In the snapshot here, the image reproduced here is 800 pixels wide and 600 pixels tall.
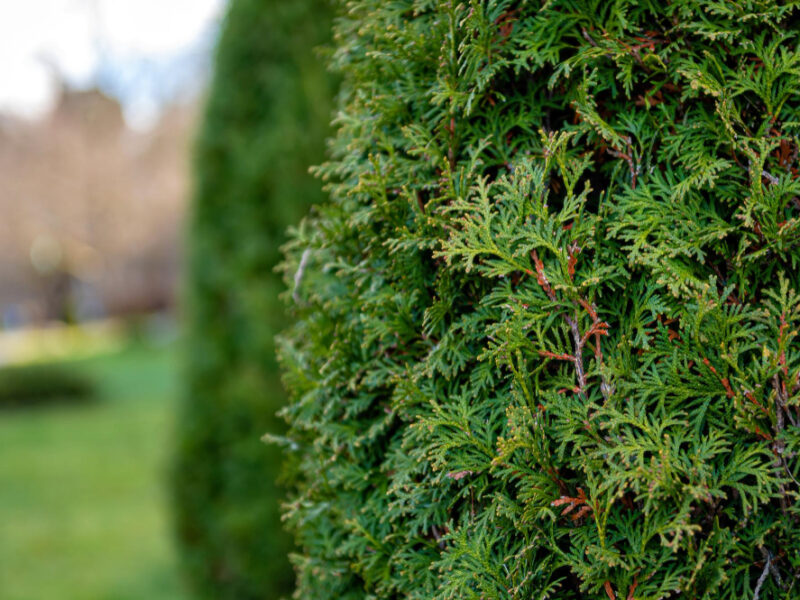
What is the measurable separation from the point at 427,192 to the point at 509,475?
0.72 m

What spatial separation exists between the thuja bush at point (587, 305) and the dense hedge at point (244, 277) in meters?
3.00

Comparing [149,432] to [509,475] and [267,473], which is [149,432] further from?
[509,475]

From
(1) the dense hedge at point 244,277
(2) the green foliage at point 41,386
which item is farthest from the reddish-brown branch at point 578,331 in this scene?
(2) the green foliage at point 41,386

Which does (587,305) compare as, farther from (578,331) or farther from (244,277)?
(244,277)

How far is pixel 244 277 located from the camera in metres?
4.95

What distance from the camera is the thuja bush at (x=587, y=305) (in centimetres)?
138

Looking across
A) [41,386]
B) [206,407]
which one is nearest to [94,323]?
[41,386]

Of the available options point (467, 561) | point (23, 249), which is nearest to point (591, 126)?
point (467, 561)

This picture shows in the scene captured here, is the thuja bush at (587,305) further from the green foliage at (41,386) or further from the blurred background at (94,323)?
the green foliage at (41,386)

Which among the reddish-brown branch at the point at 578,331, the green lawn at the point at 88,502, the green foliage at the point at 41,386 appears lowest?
the green lawn at the point at 88,502

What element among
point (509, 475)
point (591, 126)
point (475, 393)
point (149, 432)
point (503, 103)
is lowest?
point (149, 432)

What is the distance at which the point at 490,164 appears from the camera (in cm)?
162

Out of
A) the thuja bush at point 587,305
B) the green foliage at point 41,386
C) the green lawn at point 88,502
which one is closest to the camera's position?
the thuja bush at point 587,305

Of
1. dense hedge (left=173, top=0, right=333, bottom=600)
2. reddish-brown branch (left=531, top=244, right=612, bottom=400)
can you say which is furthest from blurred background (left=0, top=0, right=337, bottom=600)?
reddish-brown branch (left=531, top=244, right=612, bottom=400)
